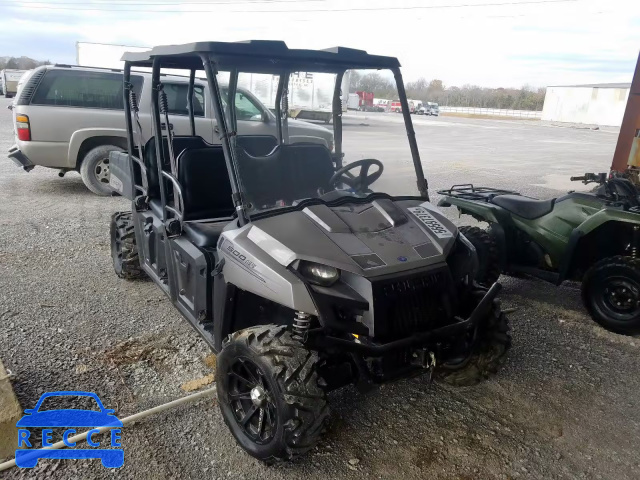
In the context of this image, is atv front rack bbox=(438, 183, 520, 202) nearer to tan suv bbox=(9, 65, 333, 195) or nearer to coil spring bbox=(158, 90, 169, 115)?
coil spring bbox=(158, 90, 169, 115)

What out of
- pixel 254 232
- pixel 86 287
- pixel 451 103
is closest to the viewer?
pixel 254 232

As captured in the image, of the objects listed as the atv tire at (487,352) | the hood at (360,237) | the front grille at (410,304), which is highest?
the hood at (360,237)

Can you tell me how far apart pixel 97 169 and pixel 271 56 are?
21.0 ft

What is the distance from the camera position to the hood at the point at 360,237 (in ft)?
8.79

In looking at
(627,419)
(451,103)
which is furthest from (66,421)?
(451,103)

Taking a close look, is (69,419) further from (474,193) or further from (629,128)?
(629,128)

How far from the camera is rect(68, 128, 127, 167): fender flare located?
8.27m

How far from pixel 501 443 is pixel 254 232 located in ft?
5.89

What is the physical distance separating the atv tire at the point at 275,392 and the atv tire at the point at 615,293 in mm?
2983

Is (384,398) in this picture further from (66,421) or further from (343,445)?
(66,421)

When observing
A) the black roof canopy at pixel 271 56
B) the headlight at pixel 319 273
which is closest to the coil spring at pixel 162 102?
the black roof canopy at pixel 271 56

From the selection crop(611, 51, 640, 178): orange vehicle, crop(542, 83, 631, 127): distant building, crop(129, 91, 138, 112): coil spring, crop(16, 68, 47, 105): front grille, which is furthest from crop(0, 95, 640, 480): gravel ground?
crop(542, 83, 631, 127): distant building

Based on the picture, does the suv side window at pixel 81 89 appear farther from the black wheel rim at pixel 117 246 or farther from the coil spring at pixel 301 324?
the coil spring at pixel 301 324

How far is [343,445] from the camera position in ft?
9.75
